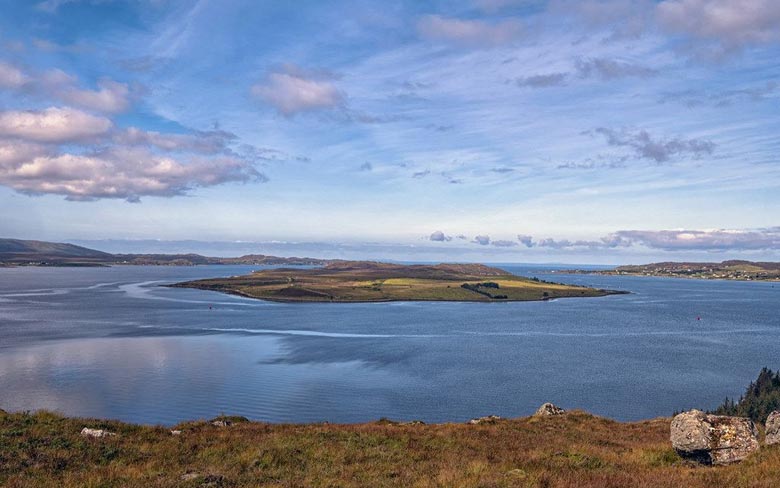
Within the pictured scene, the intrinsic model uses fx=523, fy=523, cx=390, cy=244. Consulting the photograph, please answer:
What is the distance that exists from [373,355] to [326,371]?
18.1 metres

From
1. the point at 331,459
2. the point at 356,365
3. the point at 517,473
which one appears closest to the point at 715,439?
the point at 517,473

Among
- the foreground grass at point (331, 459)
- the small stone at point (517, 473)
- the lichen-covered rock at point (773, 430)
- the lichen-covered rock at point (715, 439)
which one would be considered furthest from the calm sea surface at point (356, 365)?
the small stone at point (517, 473)

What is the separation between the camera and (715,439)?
732 inches

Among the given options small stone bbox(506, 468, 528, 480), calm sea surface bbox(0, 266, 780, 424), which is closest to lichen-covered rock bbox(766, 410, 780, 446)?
small stone bbox(506, 468, 528, 480)

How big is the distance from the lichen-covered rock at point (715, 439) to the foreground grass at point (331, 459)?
1.88 feet

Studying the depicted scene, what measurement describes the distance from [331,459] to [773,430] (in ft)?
56.5

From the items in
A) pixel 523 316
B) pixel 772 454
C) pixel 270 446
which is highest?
pixel 772 454

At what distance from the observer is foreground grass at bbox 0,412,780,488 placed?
635 inches

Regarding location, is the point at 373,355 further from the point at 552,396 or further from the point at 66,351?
the point at 66,351

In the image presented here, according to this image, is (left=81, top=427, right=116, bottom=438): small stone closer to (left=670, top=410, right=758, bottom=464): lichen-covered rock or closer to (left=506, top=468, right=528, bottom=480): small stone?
(left=506, top=468, right=528, bottom=480): small stone

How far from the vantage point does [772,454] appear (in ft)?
56.3

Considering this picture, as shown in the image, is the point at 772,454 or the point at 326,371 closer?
the point at 772,454

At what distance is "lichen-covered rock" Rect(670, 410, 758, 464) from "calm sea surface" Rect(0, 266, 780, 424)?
45.9m

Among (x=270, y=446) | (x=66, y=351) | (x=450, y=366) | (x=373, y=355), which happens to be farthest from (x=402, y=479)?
(x=66, y=351)
